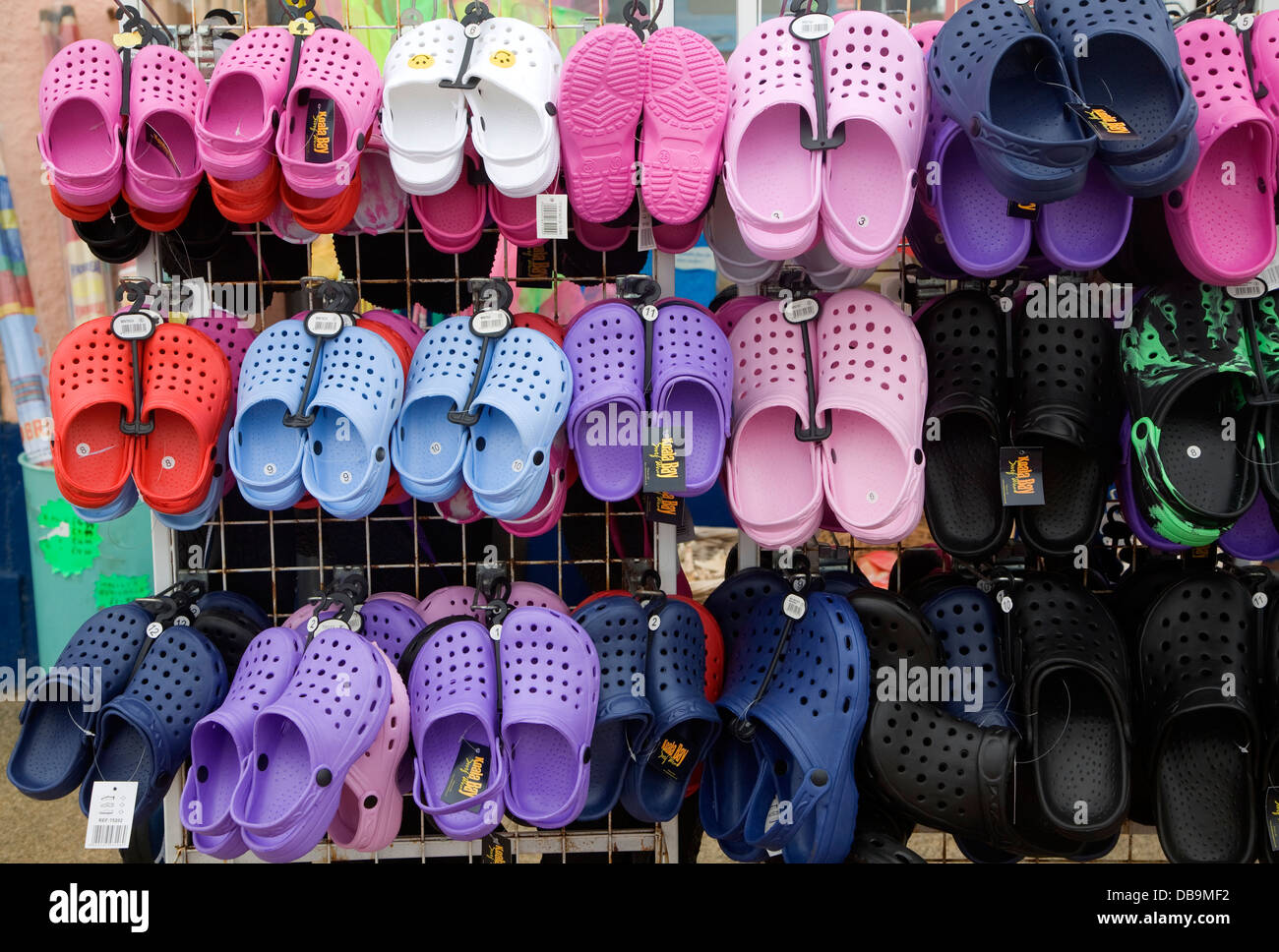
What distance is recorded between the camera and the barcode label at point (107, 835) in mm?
1594

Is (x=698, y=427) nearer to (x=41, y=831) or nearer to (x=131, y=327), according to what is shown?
(x=131, y=327)

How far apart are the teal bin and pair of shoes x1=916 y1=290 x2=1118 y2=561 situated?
2342 mm

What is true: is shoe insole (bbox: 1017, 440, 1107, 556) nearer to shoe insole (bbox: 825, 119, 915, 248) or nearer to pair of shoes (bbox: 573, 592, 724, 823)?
shoe insole (bbox: 825, 119, 915, 248)

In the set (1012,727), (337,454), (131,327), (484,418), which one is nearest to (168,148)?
(131,327)

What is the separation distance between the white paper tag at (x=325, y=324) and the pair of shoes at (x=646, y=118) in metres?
0.47

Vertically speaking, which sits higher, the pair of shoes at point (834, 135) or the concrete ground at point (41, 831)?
the pair of shoes at point (834, 135)

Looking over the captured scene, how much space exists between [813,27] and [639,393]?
0.65m

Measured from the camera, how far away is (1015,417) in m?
1.69

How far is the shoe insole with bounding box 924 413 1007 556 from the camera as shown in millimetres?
1697

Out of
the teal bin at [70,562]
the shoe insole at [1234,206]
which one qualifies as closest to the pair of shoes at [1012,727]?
the shoe insole at [1234,206]

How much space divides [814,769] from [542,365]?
0.81m

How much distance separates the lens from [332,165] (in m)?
1.59

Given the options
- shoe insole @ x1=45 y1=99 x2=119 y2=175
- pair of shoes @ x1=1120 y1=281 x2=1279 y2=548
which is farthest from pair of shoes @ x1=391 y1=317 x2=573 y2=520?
pair of shoes @ x1=1120 y1=281 x2=1279 y2=548

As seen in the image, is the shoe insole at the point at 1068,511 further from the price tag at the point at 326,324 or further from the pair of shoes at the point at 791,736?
the price tag at the point at 326,324
